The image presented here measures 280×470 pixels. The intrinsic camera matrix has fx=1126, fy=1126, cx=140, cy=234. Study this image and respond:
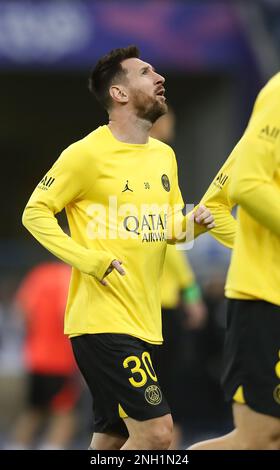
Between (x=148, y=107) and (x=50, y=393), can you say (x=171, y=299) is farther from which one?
(x=148, y=107)

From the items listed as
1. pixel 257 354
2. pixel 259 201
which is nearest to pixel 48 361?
pixel 257 354

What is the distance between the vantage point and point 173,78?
20.3m

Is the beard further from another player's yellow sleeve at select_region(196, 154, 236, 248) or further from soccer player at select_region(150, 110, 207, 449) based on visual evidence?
soccer player at select_region(150, 110, 207, 449)

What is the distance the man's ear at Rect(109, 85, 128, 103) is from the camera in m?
6.82

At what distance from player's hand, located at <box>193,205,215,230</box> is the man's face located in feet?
2.43

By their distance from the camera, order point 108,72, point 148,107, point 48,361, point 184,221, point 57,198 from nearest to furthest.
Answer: point 57,198
point 184,221
point 148,107
point 108,72
point 48,361

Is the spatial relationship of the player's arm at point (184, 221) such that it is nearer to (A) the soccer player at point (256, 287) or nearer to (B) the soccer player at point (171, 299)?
(A) the soccer player at point (256, 287)

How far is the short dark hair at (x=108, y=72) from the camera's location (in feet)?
22.6

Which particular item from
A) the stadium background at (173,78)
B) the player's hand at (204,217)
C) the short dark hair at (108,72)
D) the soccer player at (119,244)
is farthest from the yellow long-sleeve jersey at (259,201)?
the stadium background at (173,78)

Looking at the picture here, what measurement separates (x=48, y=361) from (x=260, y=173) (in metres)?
6.35

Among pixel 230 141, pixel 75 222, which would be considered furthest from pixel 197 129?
pixel 75 222

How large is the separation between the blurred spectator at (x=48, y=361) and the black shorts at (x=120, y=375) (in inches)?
191

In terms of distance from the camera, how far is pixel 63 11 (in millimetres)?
17672
